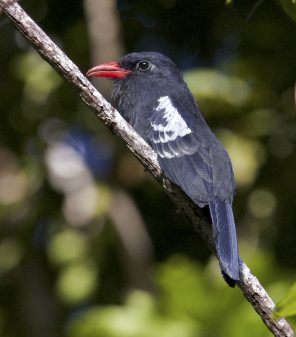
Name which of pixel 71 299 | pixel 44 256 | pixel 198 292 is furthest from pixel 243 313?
pixel 44 256

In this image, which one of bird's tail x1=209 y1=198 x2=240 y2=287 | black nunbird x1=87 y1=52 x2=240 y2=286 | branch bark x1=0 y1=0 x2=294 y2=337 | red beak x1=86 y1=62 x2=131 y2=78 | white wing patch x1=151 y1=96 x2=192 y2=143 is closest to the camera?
branch bark x1=0 y1=0 x2=294 y2=337

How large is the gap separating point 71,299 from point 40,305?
17cm

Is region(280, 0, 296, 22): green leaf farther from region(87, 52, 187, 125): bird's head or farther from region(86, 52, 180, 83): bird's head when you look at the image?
region(86, 52, 180, 83): bird's head

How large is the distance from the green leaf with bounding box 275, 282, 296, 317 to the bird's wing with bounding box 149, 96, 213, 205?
145 cm

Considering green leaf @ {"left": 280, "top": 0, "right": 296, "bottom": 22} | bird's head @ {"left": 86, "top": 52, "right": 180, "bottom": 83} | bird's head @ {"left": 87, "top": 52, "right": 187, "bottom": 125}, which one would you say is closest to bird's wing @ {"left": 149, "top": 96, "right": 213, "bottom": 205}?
bird's head @ {"left": 87, "top": 52, "right": 187, "bottom": 125}

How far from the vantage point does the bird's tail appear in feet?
11.3

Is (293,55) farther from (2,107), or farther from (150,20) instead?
(2,107)

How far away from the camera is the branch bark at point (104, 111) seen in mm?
3215

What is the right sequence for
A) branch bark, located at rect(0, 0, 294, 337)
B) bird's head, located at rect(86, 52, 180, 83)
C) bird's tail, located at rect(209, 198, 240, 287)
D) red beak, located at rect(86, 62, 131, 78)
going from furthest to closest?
bird's head, located at rect(86, 52, 180, 83) < red beak, located at rect(86, 62, 131, 78) < bird's tail, located at rect(209, 198, 240, 287) < branch bark, located at rect(0, 0, 294, 337)

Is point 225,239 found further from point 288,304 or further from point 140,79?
point 140,79

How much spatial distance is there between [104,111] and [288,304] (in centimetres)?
130

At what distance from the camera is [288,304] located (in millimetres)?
2473

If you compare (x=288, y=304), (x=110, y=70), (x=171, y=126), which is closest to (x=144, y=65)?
(x=110, y=70)

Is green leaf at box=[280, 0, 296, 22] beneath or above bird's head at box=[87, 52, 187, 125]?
above
